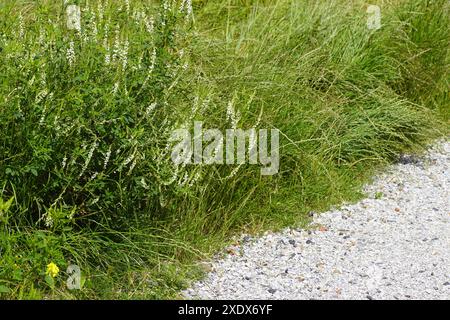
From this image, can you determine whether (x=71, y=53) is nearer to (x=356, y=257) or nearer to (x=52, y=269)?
(x=52, y=269)

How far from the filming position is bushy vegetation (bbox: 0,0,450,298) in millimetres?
3916

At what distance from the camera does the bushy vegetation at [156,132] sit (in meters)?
3.92

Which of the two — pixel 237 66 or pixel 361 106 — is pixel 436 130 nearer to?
pixel 361 106

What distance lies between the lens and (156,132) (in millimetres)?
4262

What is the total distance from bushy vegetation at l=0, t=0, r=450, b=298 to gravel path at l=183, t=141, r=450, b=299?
15cm

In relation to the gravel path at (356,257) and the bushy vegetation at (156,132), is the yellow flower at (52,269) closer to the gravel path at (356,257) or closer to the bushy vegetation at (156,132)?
the bushy vegetation at (156,132)

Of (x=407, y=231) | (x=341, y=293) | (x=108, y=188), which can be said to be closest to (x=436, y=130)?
(x=407, y=231)

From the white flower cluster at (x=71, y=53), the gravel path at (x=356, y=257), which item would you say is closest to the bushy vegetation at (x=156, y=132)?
the white flower cluster at (x=71, y=53)

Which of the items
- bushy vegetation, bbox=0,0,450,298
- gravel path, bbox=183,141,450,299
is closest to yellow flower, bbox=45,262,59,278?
bushy vegetation, bbox=0,0,450,298

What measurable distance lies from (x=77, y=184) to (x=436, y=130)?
3.18 meters

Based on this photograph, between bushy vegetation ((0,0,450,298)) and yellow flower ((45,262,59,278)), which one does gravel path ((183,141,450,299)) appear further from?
yellow flower ((45,262,59,278))

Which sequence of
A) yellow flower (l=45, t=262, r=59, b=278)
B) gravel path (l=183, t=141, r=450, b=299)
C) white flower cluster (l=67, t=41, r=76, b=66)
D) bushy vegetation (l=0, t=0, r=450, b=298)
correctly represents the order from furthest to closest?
1. gravel path (l=183, t=141, r=450, b=299)
2. white flower cluster (l=67, t=41, r=76, b=66)
3. bushy vegetation (l=0, t=0, r=450, b=298)
4. yellow flower (l=45, t=262, r=59, b=278)

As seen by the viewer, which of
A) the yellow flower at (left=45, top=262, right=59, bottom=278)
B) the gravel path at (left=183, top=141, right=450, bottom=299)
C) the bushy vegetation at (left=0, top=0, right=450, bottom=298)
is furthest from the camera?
the gravel path at (left=183, top=141, right=450, bottom=299)

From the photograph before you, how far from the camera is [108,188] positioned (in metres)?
4.14
